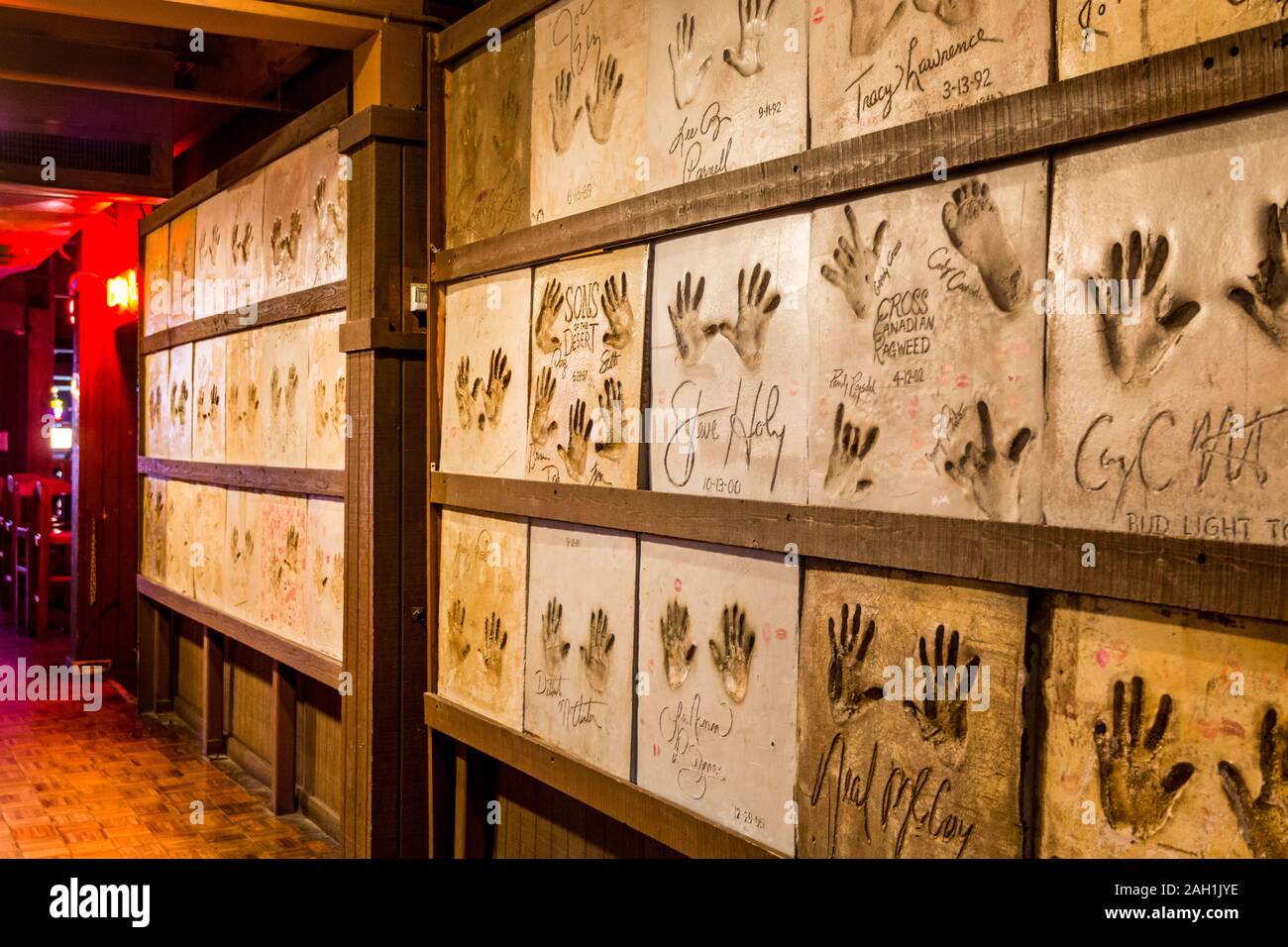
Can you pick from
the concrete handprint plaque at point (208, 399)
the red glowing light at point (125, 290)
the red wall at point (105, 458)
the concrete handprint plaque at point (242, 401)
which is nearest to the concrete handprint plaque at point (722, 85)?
the concrete handprint plaque at point (242, 401)

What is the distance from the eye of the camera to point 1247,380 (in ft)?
4.91

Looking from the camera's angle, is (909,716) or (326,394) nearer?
(909,716)

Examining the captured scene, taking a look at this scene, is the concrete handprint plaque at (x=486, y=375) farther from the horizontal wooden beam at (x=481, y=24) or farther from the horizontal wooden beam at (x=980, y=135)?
the horizontal wooden beam at (x=481, y=24)

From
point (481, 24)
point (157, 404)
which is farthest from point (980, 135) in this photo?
point (157, 404)

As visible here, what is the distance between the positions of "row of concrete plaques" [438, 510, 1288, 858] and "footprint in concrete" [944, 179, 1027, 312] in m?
0.46

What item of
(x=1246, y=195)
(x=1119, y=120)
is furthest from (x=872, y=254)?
(x=1246, y=195)

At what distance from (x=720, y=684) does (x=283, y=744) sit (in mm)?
3131

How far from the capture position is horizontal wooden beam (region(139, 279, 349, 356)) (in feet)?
14.1

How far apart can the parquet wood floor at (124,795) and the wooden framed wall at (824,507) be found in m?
1.39

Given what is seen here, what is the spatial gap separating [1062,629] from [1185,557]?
253mm

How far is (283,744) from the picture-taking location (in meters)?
5.01

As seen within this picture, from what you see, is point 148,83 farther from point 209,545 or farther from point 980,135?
point 980,135

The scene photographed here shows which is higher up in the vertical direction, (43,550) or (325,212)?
(325,212)

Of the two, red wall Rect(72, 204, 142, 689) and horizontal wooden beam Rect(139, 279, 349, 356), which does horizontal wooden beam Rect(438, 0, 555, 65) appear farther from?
red wall Rect(72, 204, 142, 689)
